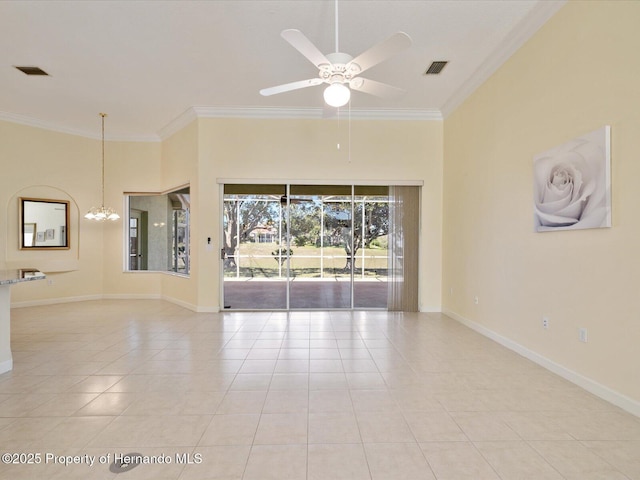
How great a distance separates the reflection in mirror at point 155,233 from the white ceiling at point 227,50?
1.92 m

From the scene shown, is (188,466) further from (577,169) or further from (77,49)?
(77,49)

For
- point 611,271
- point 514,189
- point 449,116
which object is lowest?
point 611,271

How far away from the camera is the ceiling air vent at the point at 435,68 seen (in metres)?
4.49

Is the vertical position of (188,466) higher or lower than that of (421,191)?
lower

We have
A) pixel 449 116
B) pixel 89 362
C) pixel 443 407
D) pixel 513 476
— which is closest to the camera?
pixel 513 476

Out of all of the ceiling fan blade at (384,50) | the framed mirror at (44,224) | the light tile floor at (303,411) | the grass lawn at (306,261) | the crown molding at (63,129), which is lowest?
the light tile floor at (303,411)

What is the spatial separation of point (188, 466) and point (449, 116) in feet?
19.7

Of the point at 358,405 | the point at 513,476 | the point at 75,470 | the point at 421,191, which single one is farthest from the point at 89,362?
the point at 421,191

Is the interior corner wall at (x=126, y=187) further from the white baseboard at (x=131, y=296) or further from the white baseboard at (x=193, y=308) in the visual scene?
the white baseboard at (x=193, y=308)

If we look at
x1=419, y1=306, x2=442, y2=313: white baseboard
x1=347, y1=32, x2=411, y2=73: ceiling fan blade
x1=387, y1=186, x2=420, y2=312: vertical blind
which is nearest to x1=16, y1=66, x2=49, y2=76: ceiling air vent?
x1=347, y1=32, x2=411, y2=73: ceiling fan blade

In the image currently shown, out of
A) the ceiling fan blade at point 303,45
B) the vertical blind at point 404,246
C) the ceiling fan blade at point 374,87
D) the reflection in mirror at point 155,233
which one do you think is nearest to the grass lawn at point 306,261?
the vertical blind at point 404,246

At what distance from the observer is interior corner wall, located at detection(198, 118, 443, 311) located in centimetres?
608

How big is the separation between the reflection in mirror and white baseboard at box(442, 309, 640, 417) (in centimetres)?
580

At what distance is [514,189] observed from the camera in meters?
4.03
